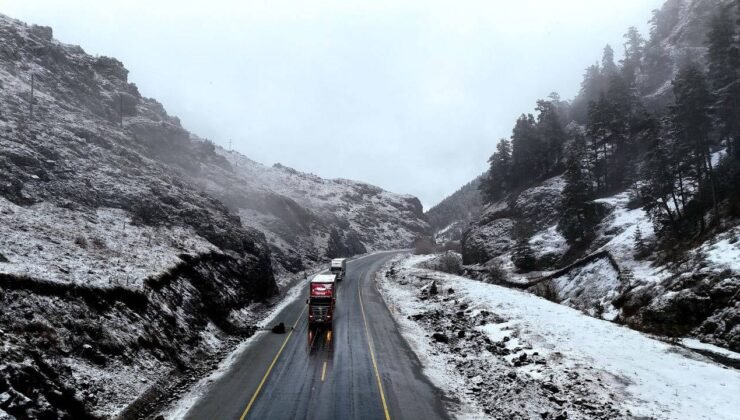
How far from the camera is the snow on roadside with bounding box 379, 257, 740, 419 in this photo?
13648 mm

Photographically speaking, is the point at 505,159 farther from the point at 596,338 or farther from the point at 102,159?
the point at 102,159

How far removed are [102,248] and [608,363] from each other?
2826cm

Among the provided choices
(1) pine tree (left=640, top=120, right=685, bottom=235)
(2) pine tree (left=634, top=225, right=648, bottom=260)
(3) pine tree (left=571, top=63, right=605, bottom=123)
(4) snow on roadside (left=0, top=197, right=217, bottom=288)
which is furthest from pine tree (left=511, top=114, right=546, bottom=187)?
(4) snow on roadside (left=0, top=197, right=217, bottom=288)

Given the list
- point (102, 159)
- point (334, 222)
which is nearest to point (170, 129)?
point (102, 159)

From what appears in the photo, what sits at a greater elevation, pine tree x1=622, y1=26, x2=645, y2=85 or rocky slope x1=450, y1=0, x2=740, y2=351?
pine tree x1=622, y1=26, x2=645, y2=85

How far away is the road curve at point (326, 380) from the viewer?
14773 millimetres

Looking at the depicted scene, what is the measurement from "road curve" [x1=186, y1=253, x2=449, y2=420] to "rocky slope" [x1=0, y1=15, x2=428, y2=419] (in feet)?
9.14

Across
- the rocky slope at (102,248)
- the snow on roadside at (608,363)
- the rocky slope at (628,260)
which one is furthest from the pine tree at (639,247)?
the rocky slope at (102,248)

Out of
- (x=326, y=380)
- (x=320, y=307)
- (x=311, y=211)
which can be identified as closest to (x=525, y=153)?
(x=311, y=211)

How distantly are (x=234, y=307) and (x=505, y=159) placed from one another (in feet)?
206

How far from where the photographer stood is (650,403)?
1371 centimetres

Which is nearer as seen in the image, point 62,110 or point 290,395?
point 290,395

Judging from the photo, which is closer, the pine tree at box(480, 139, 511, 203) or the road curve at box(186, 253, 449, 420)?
the road curve at box(186, 253, 449, 420)

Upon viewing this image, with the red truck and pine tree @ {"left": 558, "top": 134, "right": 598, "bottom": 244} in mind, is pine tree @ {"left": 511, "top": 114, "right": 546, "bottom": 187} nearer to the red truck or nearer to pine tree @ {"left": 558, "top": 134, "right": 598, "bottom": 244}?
pine tree @ {"left": 558, "top": 134, "right": 598, "bottom": 244}
